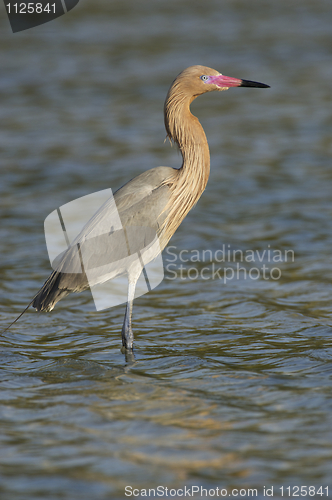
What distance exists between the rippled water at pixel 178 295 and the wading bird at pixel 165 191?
1.90ft

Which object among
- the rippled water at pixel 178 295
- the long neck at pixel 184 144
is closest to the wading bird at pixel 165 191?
the long neck at pixel 184 144

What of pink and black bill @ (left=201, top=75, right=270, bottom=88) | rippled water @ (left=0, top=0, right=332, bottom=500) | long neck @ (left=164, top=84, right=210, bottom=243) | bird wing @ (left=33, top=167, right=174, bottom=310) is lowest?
rippled water @ (left=0, top=0, right=332, bottom=500)

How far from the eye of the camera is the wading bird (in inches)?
243

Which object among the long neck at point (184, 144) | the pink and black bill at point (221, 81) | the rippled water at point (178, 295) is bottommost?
the rippled water at point (178, 295)

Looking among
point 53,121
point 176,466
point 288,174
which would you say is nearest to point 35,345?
point 176,466

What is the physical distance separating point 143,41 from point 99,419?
16.4 meters

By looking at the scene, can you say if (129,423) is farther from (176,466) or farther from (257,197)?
(257,197)

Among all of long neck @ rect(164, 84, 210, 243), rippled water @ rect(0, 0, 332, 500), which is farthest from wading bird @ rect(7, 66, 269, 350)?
rippled water @ rect(0, 0, 332, 500)

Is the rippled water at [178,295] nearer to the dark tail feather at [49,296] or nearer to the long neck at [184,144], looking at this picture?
the dark tail feather at [49,296]

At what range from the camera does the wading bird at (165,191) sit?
6.17 m

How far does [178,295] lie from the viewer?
7609 mm

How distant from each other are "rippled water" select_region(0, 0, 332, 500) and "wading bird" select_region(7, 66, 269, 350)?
22.8 inches

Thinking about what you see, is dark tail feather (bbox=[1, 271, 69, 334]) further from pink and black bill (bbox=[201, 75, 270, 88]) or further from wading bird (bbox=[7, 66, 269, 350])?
pink and black bill (bbox=[201, 75, 270, 88])

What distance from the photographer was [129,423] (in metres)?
4.60
